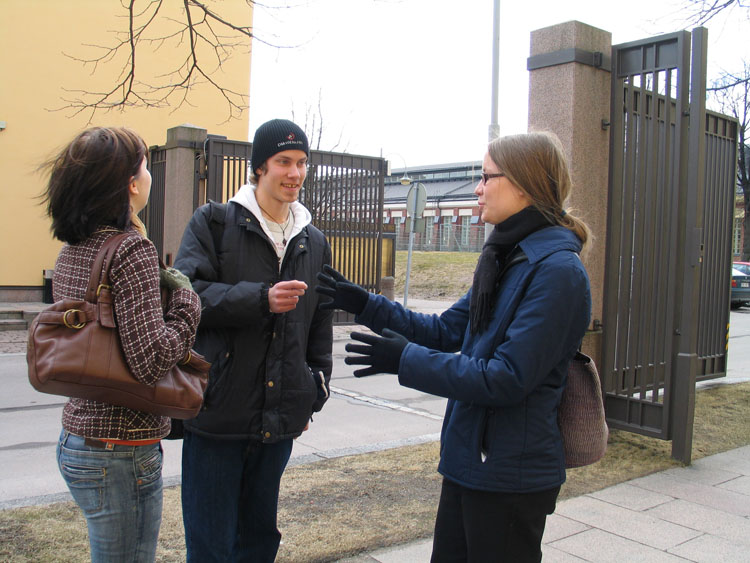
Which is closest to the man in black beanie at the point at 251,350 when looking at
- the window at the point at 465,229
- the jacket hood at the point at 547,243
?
the jacket hood at the point at 547,243

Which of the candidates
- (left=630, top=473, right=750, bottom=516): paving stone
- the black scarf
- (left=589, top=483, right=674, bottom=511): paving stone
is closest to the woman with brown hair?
the black scarf

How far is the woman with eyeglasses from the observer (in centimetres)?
202

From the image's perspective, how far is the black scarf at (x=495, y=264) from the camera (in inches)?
86.4

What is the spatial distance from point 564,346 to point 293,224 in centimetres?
129

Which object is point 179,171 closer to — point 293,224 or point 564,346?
point 293,224

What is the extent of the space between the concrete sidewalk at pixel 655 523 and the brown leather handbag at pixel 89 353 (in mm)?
1908

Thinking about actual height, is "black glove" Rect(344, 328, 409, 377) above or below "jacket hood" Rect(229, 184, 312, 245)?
below

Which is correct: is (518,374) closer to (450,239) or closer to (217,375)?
(217,375)

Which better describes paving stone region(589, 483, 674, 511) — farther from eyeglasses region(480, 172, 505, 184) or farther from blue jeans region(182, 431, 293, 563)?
eyeglasses region(480, 172, 505, 184)

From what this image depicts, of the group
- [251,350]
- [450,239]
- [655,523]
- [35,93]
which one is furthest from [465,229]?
[251,350]

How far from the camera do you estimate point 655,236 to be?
5551 mm

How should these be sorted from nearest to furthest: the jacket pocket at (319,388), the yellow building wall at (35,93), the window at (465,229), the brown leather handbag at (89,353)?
the brown leather handbag at (89,353), the jacket pocket at (319,388), the yellow building wall at (35,93), the window at (465,229)

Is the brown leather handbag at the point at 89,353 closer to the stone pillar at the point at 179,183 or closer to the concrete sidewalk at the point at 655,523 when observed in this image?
the concrete sidewalk at the point at 655,523

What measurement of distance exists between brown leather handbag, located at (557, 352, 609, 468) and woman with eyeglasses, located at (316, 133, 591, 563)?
0.06m
